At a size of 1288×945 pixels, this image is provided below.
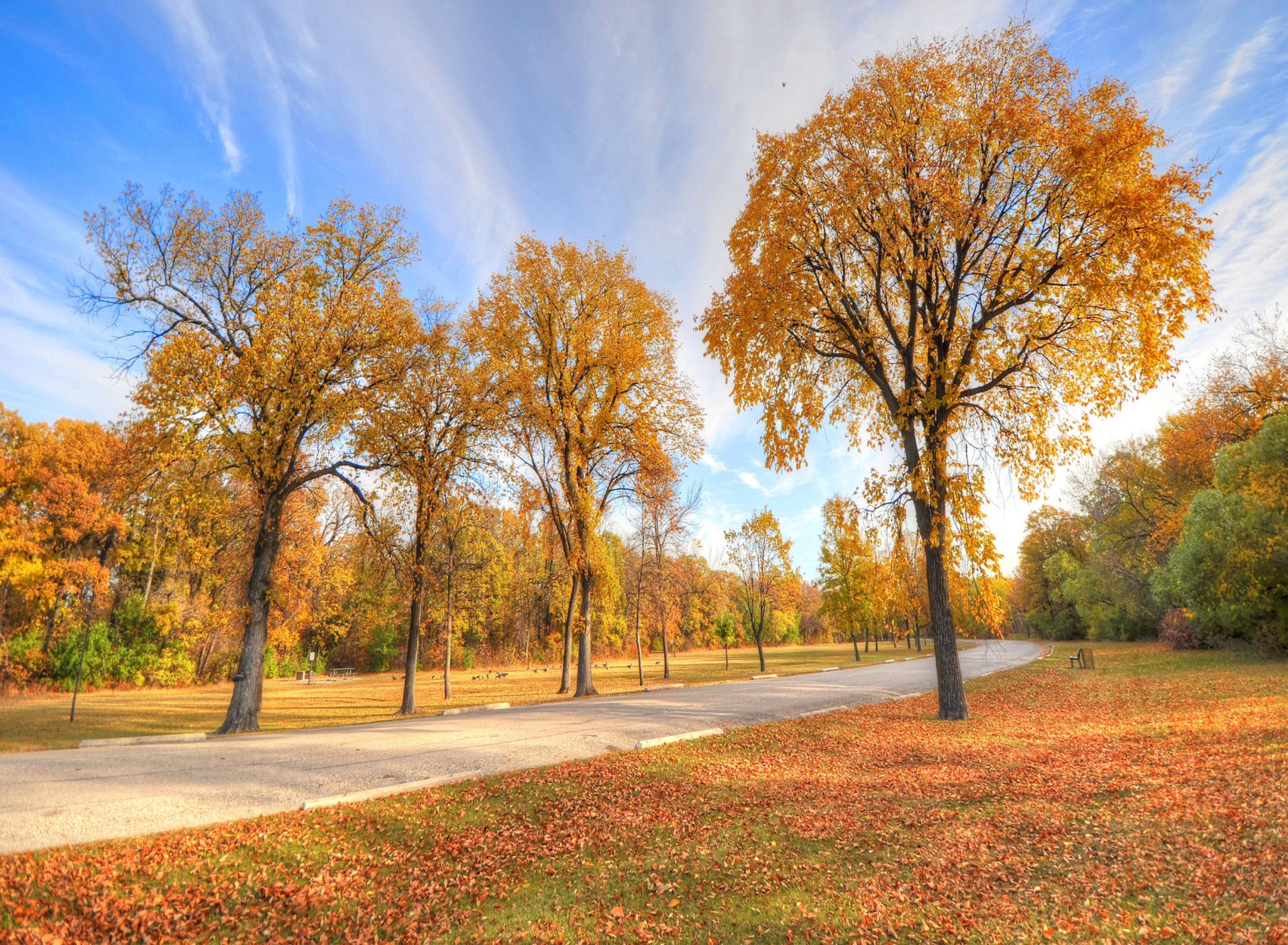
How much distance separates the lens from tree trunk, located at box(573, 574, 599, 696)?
67.0 feet

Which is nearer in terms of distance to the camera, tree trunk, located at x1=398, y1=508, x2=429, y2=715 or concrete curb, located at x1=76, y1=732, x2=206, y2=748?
concrete curb, located at x1=76, y1=732, x2=206, y2=748

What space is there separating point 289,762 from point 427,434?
37.7 feet

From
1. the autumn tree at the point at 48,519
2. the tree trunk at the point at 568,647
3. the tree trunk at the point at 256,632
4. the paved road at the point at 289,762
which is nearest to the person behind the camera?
the paved road at the point at 289,762

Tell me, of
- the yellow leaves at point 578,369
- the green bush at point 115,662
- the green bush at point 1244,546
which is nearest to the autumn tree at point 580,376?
the yellow leaves at point 578,369

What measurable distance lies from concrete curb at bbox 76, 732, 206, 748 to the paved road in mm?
510

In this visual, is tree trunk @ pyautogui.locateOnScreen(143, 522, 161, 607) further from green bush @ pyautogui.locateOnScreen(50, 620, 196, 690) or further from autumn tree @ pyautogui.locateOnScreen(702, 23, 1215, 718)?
autumn tree @ pyautogui.locateOnScreen(702, 23, 1215, 718)

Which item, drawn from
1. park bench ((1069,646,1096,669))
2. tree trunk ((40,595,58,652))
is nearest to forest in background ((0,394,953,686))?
tree trunk ((40,595,58,652))

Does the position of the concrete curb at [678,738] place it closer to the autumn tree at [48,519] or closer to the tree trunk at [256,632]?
the tree trunk at [256,632]

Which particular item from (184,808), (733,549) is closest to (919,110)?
(184,808)

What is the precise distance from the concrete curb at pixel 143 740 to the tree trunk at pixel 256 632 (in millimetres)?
695

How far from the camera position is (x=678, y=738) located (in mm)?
10312

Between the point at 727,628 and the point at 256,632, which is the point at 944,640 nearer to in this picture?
the point at 256,632

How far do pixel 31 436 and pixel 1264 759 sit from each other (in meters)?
46.5

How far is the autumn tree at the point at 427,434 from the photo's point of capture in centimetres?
1517
